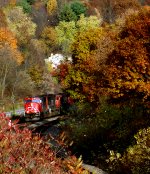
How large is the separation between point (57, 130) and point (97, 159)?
40.5 ft

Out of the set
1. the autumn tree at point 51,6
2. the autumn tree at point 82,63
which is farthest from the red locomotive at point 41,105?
the autumn tree at point 51,6

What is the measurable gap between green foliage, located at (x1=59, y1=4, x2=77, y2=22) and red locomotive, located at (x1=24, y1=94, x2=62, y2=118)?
58115 mm

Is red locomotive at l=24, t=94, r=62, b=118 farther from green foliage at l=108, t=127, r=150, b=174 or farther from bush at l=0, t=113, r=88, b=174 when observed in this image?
bush at l=0, t=113, r=88, b=174

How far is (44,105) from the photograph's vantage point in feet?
140

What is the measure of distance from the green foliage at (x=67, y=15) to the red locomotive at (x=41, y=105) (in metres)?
A: 58.1

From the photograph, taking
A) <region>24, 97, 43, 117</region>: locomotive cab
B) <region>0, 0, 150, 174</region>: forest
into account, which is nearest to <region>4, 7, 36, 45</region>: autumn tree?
<region>0, 0, 150, 174</region>: forest

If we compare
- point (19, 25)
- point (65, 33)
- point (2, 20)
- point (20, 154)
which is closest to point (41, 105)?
point (20, 154)

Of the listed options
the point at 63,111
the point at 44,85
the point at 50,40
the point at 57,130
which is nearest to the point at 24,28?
the point at 50,40

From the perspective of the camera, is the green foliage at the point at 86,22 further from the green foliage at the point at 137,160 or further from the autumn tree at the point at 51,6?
the green foliage at the point at 137,160

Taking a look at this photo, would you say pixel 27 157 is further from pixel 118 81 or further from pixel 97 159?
pixel 118 81

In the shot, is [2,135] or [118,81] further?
[118,81]

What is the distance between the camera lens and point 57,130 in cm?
3259

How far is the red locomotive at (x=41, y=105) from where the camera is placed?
135ft

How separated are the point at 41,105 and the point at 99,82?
52.1 feet
